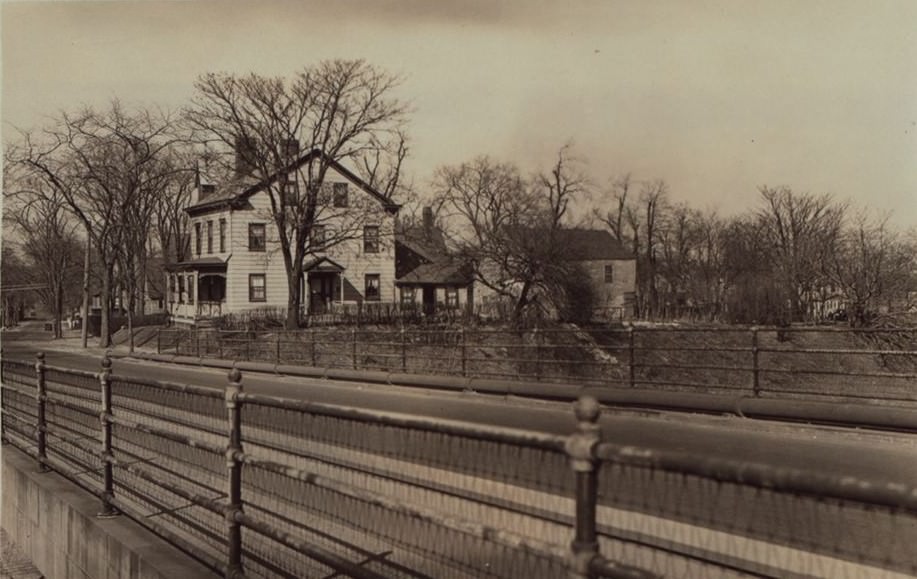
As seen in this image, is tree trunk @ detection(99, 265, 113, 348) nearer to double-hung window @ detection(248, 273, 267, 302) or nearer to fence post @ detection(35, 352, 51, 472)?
double-hung window @ detection(248, 273, 267, 302)

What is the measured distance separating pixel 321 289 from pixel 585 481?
173 feet

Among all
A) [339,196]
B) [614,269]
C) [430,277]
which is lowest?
[430,277]

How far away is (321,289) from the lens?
54.3 m

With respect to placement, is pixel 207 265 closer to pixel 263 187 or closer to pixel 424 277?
pixel 263 187

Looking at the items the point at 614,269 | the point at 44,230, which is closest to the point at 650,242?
the point at 614,269

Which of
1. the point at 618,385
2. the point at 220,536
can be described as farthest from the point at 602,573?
the point at 618,385

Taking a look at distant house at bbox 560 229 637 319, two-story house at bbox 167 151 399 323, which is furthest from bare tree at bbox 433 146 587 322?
distant house at bbox 560 229 637 319

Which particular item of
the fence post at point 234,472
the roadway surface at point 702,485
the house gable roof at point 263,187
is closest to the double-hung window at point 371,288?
the house gable roof at point 263,187

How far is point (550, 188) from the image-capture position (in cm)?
4838

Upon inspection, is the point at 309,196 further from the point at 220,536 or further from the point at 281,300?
the point at 220,536

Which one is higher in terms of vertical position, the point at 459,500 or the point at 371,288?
the point at 371,288

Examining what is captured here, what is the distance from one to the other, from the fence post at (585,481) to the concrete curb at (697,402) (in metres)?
5.70

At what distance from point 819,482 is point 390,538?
1912mm

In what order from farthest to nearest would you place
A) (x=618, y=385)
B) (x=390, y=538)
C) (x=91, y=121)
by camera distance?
(x=91, y=121) → (x=618, y=385) → (x=390, y=538)
